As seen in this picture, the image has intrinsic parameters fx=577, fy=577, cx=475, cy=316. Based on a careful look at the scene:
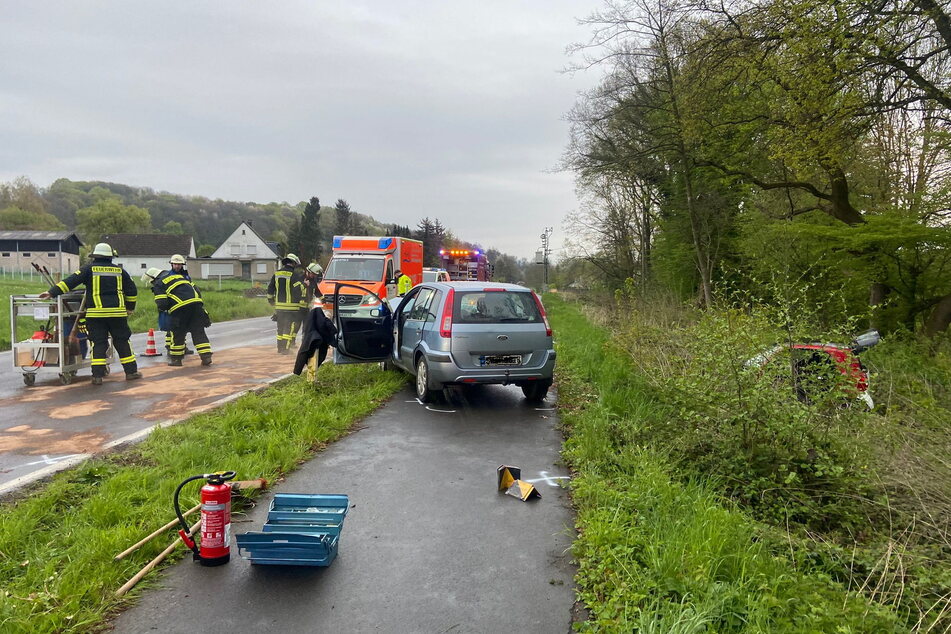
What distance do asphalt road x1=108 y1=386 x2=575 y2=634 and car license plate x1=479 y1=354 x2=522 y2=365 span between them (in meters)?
1.80

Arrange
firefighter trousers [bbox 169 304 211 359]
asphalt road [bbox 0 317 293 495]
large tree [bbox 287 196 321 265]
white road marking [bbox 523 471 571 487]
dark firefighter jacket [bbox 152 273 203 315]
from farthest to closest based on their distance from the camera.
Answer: large tree [bbox 287 196 321 265] < firefighter trousers [bbox 169 304 211 359] < dark firefighter jacket [bbox 152 273 203 315] < asphalt road [bbox 0 317 293 495] < white road marking [bbox 523 471 571 487]

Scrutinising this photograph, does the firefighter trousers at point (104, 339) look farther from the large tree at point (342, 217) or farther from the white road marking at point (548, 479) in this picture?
the large tree at point (342, 217)

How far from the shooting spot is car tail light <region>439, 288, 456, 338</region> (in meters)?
7.49

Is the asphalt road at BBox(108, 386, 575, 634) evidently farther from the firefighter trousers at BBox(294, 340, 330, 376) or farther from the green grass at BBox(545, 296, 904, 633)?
the firefighter trousers at BBox(294, 340, 330, 376)

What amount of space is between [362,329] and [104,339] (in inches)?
155

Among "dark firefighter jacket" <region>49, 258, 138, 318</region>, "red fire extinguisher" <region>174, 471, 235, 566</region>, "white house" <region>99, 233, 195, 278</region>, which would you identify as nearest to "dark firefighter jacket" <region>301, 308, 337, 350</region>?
"dark firefighter jacket" <region>49, 258, 138, 318</region>

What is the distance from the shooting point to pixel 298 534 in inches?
134

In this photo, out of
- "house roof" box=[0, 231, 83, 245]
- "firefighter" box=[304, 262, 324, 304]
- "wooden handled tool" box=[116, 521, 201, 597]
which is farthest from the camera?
"house roof" box=[0, 231, 83, 245]

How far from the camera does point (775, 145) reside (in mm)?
12359

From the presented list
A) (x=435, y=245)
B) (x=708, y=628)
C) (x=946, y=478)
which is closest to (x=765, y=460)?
(x=946, y=478)

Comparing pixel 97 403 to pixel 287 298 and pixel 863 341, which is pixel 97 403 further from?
pixel 863 341

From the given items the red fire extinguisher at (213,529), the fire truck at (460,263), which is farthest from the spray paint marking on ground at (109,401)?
the fire truck at (460,263)

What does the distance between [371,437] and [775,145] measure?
35.7 feet

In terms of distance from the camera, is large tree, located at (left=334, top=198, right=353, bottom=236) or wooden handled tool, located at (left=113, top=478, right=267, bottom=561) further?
large tree, located at (left=334, top=198, right=353, bottom=236)
